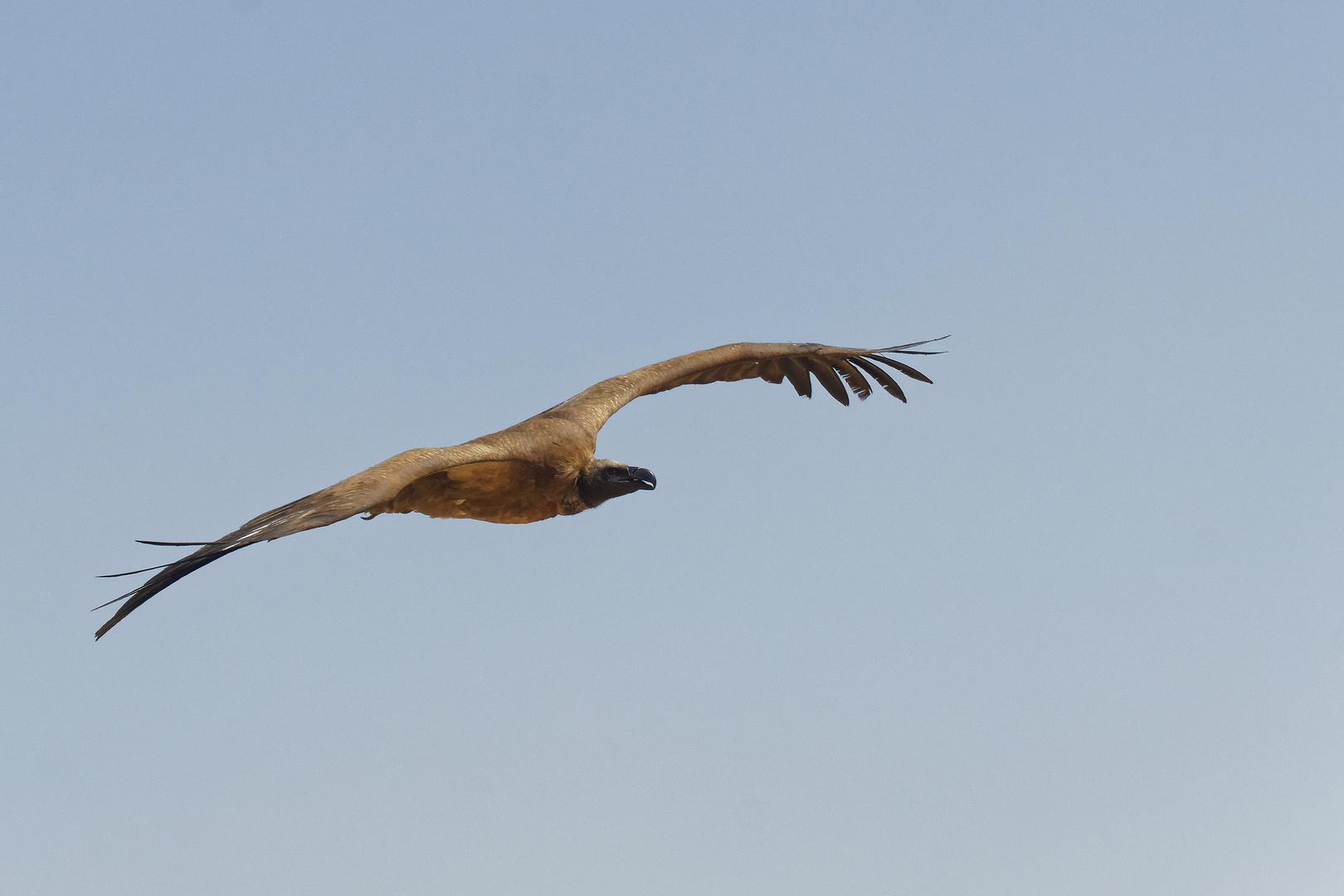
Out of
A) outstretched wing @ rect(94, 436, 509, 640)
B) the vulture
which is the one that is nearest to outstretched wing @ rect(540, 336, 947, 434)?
the vulture

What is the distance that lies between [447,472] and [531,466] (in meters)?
0.86

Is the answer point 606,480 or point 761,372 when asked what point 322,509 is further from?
point 761,372

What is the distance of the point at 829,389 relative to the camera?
1586 centimetres

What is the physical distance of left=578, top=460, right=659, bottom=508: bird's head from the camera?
12.6m

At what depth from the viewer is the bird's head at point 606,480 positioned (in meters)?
12.6

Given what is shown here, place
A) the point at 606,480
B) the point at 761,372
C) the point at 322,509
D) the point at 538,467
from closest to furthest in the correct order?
the point at 322,509, the point at 538,467, the point at 606,480, the point at 761,372

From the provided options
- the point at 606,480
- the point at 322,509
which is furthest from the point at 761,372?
the point at 322,509

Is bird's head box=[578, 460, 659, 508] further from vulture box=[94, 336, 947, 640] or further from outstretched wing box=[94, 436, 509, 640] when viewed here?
outstretched wing box=[94, 436, 509, 640]

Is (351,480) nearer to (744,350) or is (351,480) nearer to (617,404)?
(617,404)

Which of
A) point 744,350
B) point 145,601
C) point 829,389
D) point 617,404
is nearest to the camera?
point 145,601

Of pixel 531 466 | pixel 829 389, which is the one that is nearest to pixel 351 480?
pixel 531 466

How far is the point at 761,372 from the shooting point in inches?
619

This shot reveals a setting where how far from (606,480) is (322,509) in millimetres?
3941

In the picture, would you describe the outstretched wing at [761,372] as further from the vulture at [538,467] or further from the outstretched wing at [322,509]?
the outstretched wing at [322,509]
